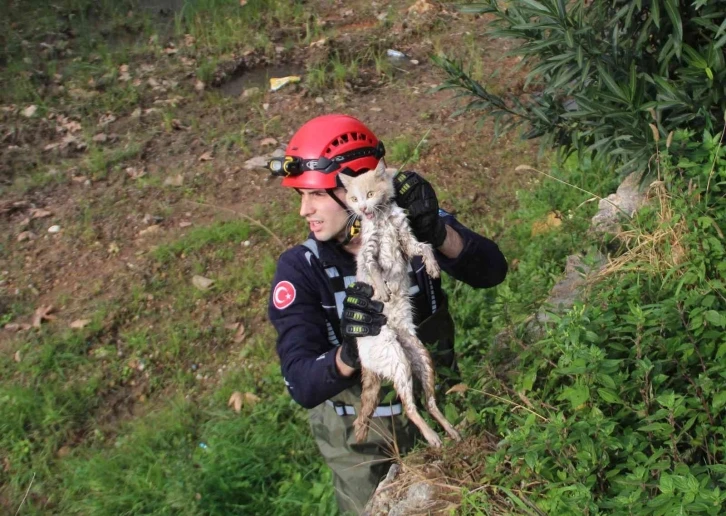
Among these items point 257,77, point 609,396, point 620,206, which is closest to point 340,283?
point 609,396

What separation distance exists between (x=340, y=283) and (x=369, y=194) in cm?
64

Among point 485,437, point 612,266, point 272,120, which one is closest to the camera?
point 485,437

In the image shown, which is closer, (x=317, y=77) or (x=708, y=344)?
(x=708, y=344)

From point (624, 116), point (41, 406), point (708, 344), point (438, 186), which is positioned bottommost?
point (41, 406)

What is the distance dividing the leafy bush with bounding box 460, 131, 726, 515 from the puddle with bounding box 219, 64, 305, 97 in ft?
21.5

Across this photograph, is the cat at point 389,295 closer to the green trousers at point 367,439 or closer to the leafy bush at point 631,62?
the green trousers at point 367,439

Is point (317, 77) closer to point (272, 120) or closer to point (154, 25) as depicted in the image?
point (272, 120)

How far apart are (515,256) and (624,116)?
8.42 feet

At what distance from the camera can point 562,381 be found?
3.07 metres

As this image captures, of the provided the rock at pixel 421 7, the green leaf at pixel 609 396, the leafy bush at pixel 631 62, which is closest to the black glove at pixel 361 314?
the green leaf at pixel 609 396

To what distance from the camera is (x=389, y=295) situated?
9.57 ft

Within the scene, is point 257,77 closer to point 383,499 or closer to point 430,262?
point 430,262

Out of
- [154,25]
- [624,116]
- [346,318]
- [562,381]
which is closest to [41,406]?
[346,318]

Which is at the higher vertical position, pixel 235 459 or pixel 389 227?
pixel 389 227
